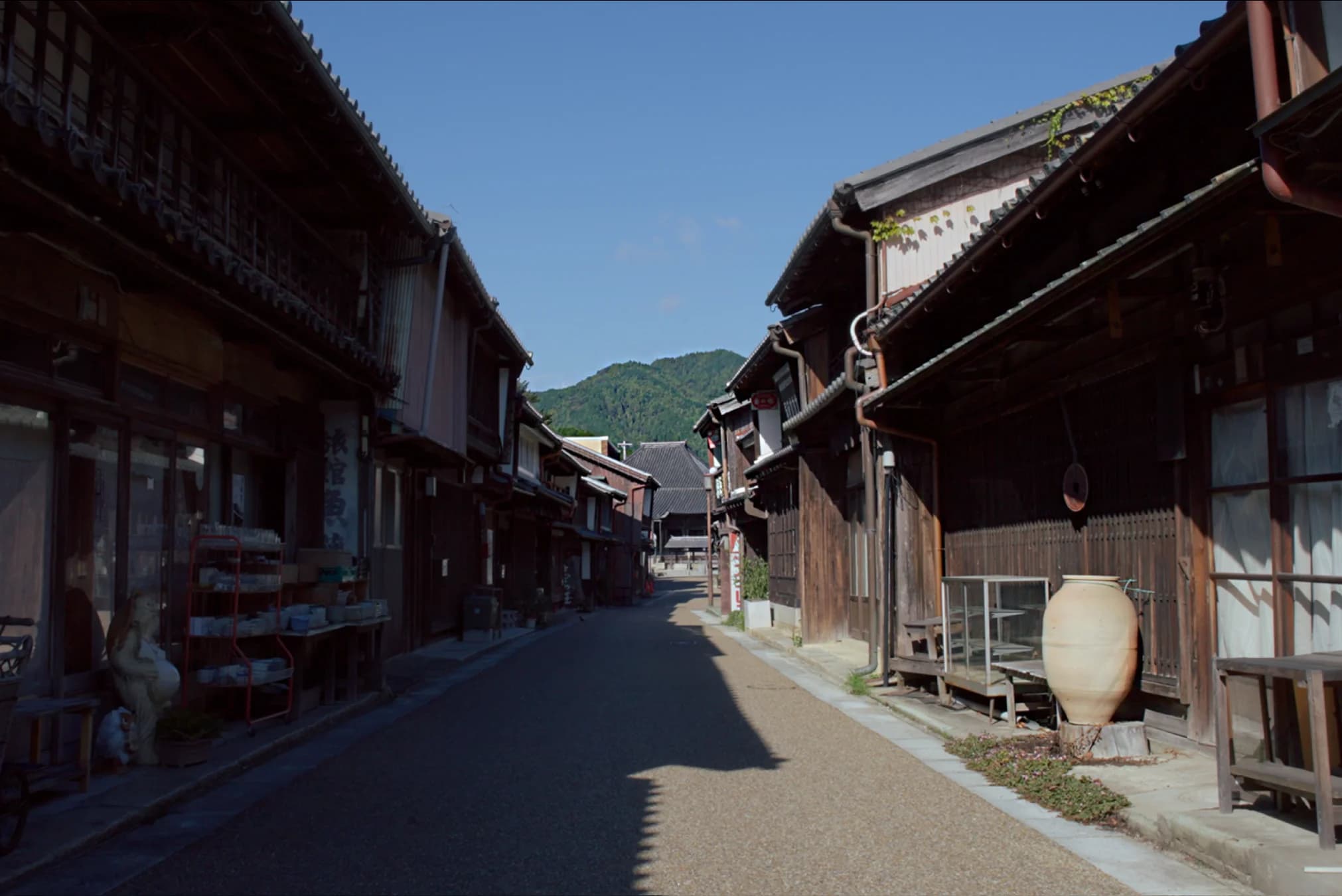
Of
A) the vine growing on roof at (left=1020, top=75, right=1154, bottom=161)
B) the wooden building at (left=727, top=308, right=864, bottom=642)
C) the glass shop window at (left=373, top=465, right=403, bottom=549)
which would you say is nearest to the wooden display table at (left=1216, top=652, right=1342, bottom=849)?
the vine growing on roof at (left=1020, top=75, right=1154, bottom=161)

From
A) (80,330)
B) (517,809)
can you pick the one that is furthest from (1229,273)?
(80,330)

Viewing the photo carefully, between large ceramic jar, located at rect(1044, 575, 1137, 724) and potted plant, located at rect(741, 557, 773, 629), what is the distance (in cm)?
1950

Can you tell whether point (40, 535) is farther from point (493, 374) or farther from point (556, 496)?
point (556, 496)

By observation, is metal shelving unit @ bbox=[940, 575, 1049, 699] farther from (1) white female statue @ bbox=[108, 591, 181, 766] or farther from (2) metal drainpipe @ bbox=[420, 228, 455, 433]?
(2) metal drainpipe @ bbox=[420, 228, 455, 433]

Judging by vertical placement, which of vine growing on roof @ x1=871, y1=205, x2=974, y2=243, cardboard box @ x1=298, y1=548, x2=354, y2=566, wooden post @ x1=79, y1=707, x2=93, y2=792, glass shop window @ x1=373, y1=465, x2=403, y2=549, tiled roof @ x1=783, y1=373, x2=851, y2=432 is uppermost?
vine growing on roof @ x1=871, y1=205, x2=974, y2=243

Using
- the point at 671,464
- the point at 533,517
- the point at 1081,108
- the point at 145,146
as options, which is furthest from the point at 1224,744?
the point at 671,464

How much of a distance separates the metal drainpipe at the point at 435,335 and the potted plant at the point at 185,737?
7.87m

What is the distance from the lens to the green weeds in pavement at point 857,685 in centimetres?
1348

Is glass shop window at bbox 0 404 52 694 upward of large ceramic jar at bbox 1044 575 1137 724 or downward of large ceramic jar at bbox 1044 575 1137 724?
upward

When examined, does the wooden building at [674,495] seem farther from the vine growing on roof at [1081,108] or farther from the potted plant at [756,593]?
the vine growing on roof at [1081,108]

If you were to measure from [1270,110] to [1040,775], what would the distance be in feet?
15.1

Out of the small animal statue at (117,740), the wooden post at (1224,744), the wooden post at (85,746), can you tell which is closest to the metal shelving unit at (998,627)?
the wooden post at (1224,744)

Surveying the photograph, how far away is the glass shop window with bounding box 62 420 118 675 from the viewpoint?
825cm

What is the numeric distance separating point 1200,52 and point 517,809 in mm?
6050
